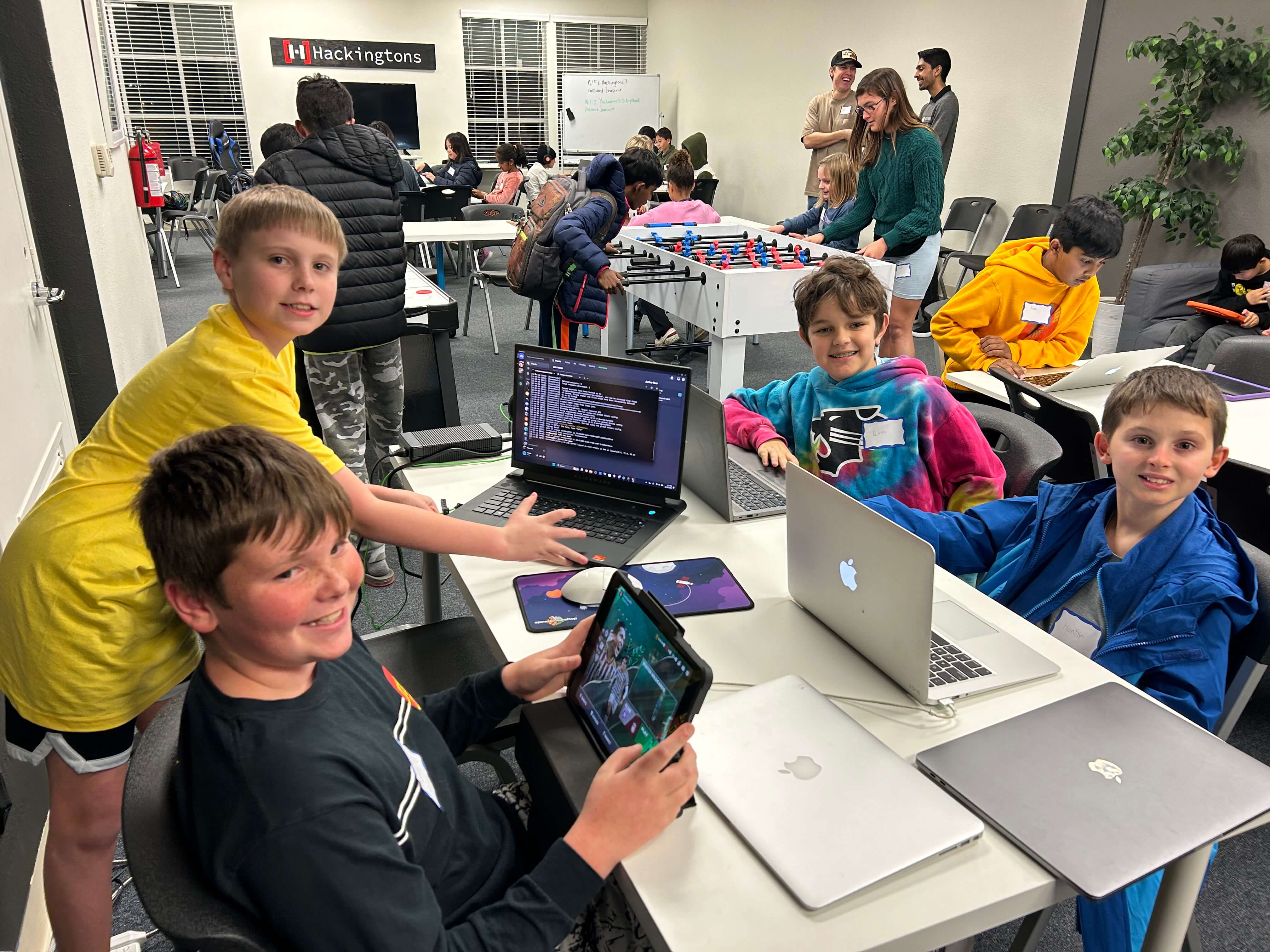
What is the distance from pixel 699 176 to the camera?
28.2ft

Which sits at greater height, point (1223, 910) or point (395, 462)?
point (395, 462)

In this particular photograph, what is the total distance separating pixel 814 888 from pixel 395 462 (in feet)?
4.68

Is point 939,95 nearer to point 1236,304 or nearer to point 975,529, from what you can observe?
point 1236,304

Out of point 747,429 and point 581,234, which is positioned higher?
point 581,234

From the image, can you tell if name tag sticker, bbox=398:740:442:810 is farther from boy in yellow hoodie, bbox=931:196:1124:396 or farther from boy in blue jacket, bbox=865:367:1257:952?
boy in yellow hoodie, bbox=931:196:1124:396

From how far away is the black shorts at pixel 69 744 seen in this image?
1.25 metres

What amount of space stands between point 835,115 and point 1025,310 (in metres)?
4.16

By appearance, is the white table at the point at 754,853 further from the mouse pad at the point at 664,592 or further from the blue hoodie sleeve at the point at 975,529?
the blue hoodie sleeve at the point at 975,529

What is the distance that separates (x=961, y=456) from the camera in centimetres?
187

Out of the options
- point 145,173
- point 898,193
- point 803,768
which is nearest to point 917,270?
point 898,193

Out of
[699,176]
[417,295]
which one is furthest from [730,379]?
[699,176]

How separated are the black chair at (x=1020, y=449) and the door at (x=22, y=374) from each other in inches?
81.4

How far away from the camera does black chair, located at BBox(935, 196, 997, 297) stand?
625 centimetres

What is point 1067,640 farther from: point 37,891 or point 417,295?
point 417,295
